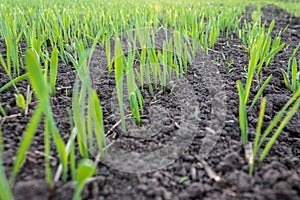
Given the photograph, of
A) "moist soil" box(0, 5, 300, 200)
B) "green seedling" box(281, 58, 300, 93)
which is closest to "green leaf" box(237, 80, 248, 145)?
"moist soil" box(0, 5, 300, 200)

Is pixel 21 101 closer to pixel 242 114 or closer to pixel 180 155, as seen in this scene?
pixel 180 155

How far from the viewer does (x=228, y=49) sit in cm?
180

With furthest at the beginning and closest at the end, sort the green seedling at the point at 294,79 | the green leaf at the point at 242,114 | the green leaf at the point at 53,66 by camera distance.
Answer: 1. the green seedling at the point at 294,79
2. the green leaf at the point at 53,66
3. the green leaf at the point at 242,114

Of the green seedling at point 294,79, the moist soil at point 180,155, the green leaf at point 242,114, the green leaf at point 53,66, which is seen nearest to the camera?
the moist soil at point 180,155

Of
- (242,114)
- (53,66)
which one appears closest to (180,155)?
(242,114)

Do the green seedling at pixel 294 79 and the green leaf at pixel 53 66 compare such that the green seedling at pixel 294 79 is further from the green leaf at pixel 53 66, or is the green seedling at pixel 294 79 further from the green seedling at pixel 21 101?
the green seedling at pixel 21 101

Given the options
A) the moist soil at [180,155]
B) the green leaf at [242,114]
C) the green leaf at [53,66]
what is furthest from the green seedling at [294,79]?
the green leaf at [53,66]

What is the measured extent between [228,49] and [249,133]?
99 centimetres

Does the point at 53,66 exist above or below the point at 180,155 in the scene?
above

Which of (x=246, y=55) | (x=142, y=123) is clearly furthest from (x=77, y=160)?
(x=246, y=55)

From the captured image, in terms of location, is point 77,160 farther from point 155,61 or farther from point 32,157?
point 155,61

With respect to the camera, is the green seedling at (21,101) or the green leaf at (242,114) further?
the green seedling at (21,101)

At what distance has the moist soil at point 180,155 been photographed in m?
0.65

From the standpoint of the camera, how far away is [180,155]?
2.64 ft
